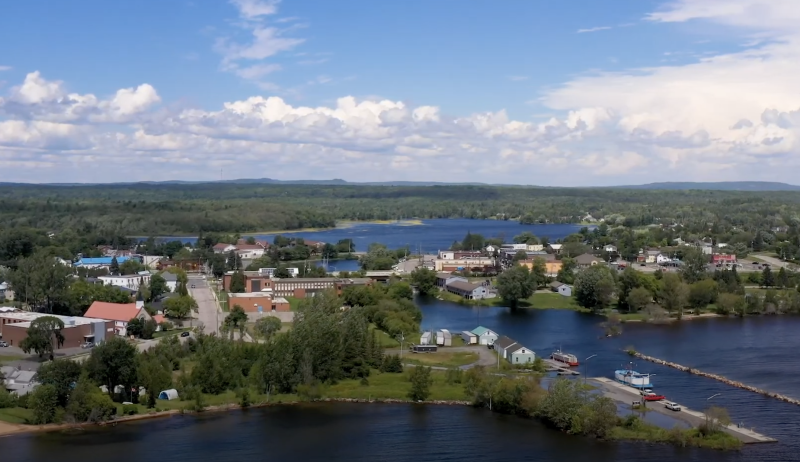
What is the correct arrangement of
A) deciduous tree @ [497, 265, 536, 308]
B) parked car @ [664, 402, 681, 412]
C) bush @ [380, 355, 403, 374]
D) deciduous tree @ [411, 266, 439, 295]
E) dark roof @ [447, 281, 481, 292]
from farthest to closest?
deciduous tree @ [411, 266, 439, 295], dark roof @ [447, 281, 481, 292], deciduous tree @ [497, 265, 536, 308], bush @ [380, 355, 403, 374], parked car @ [664, 402, 681, 412]

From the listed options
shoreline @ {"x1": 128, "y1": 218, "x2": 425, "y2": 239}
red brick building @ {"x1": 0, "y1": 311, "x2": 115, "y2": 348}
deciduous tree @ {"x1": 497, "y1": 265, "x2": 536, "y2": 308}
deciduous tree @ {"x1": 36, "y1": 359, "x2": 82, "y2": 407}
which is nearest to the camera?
deciduous tree @ {"x1": 36, "y1": 359, "x2": 82, "y2": 407}

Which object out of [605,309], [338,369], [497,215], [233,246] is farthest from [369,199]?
[338,369]

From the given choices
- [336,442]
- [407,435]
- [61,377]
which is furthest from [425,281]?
[61,377]

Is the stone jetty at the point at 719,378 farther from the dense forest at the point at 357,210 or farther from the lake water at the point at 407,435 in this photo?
the dense forest at the point at 357,210

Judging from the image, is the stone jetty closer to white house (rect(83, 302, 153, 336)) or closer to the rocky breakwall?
the rocky breakwall

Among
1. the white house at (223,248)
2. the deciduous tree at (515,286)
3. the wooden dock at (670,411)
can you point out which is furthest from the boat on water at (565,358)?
the white house at (223,248)

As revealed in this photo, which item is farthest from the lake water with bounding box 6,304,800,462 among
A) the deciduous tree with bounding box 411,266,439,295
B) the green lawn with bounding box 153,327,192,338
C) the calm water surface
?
the deciduous tree with bounding box 411,266,439,295

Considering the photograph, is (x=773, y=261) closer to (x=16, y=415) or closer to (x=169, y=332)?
(x=169, y=332)
